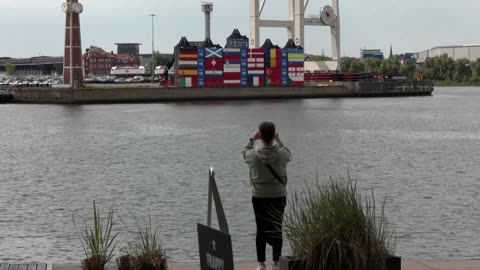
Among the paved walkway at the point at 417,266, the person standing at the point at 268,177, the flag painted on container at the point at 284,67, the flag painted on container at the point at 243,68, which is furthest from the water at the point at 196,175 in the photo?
the flag painted on container at the point at 284,67

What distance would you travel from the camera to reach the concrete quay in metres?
126

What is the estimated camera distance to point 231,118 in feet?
272

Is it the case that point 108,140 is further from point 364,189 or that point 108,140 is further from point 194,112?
point 194,112

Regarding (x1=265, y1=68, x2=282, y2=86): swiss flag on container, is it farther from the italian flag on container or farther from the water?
the water

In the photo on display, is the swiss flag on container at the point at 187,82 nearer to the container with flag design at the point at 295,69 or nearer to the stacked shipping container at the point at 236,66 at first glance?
the stacked shipping container at the point at 236,66

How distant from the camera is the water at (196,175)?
18.9m

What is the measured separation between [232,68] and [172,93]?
1182cm

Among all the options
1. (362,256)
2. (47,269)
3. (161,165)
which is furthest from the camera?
(161,165)

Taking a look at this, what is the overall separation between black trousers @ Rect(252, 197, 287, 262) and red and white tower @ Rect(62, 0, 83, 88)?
118 meters

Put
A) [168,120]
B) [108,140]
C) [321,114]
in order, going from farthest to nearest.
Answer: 1. [321,114]
2. [168,120]
3. [108,140]

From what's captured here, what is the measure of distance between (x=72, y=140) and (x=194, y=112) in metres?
39.7

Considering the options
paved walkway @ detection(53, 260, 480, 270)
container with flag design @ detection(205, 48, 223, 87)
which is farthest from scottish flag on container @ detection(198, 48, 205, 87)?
paved walkway @ detection(53, 260, 480, 270)

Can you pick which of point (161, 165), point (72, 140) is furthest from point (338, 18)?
point (161, 165)

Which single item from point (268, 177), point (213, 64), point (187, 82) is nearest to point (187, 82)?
point (187, 82)
